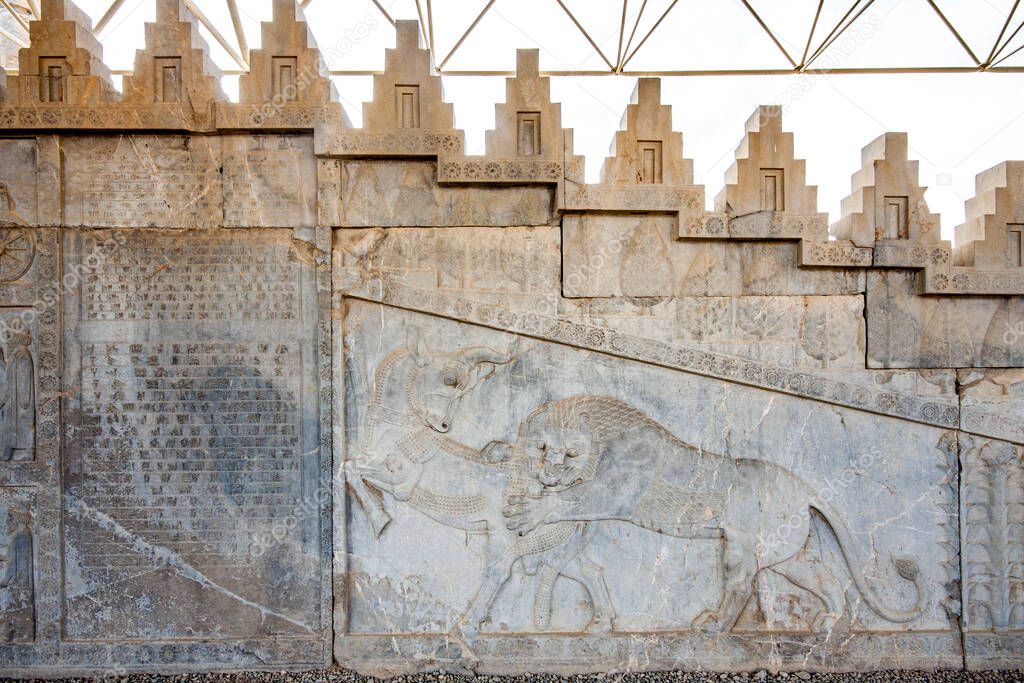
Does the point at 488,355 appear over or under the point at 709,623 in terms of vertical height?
over

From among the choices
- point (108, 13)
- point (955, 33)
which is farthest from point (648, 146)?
point (108, 13)

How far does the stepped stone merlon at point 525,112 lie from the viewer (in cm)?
467

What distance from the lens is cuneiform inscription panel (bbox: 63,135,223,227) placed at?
15.4 ft

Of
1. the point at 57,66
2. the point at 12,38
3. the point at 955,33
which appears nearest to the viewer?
the point at 57,66

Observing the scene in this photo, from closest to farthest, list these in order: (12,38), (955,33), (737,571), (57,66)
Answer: (57,66)
(737,571)
(955,33)
(12,38)

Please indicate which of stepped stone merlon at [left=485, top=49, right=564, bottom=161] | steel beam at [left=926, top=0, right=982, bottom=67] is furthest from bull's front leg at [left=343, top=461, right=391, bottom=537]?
steel beam at [left=926, top=0, right=982, bottom=67]

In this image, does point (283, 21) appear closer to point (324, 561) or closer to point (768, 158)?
point (768, 158)

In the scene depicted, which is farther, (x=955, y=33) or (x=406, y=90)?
(x=955, y=33)

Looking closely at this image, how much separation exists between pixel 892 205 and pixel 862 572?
10.2 ft

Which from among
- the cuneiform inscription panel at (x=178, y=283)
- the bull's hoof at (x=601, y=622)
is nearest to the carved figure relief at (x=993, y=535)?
the bull's hoof at (x=601, y=622)

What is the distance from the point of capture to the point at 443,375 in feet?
15.6

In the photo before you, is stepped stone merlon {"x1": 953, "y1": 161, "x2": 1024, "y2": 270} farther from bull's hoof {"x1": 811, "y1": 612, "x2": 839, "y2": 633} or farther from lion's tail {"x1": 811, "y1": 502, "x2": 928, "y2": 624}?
bull's hoof {"x1": 811, "y1": 612, "x2": 839, "y2": 633}

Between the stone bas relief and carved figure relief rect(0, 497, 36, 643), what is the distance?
2657 mm

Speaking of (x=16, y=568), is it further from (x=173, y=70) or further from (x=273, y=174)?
(x=173, y=70)
